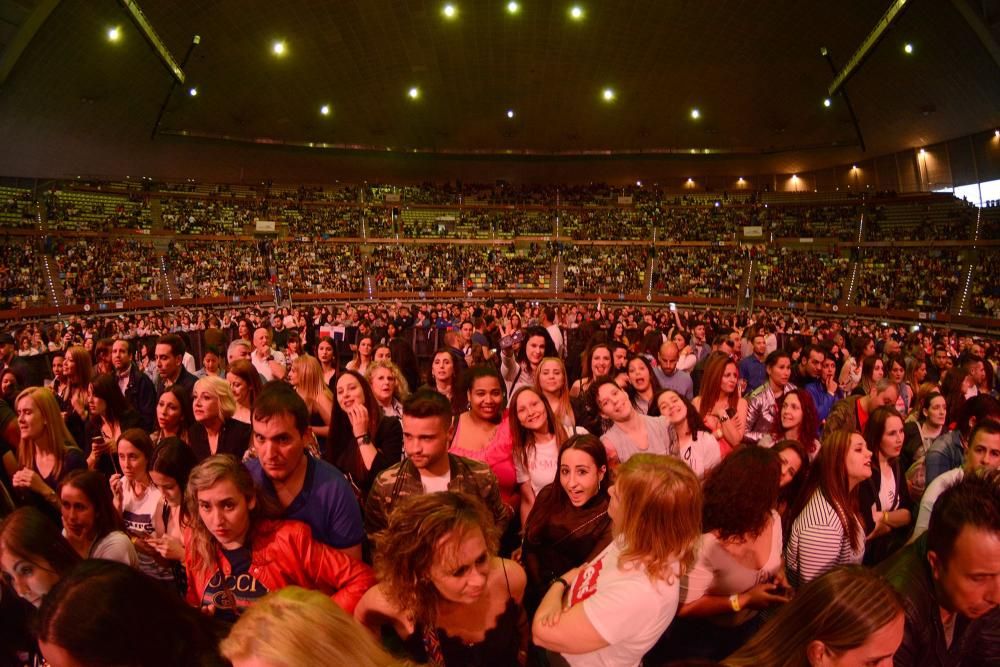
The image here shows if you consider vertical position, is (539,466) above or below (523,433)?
below

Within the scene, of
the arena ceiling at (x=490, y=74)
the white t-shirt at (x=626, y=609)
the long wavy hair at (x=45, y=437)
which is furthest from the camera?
the arena ceiling at (x=490, y=74)

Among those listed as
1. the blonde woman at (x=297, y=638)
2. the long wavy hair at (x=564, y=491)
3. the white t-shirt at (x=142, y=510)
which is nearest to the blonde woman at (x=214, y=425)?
the white t-shirt at (x=142, y=510)

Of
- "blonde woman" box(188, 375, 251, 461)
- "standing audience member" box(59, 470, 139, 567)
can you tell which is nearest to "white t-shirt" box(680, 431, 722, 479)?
"blonde woman" box(188, 375, 251, 461)

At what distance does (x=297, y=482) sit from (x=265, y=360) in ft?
15.5

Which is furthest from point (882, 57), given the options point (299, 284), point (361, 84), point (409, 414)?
point (299, 284)

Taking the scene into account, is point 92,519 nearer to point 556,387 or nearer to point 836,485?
point 556,387

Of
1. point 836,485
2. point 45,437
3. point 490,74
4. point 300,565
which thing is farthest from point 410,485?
point 490,74

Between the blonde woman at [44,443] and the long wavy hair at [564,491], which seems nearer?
the long wavy hair at [564,491]

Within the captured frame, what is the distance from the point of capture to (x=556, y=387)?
4.37 m

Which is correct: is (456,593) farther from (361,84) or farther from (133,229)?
(133,229)

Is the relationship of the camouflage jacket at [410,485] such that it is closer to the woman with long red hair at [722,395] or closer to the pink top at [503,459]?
the pink top at [503,459]

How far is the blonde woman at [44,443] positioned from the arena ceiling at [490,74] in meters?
16.9

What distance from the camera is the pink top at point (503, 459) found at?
11.4 feet

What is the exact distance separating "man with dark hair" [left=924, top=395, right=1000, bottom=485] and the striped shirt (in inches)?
56.7
